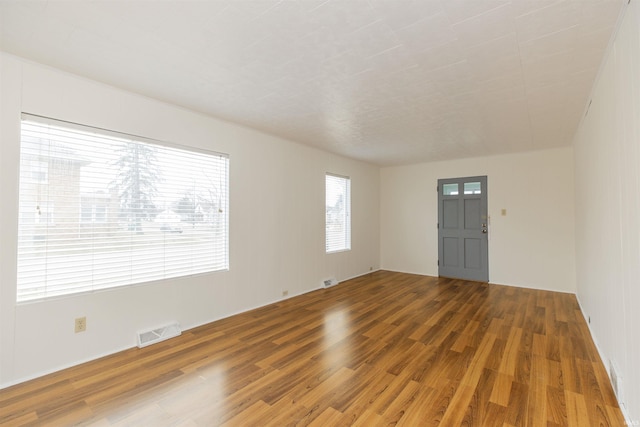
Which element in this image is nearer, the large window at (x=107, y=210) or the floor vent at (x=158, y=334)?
the large window at (x=107, y=210)

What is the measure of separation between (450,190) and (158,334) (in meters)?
5.68

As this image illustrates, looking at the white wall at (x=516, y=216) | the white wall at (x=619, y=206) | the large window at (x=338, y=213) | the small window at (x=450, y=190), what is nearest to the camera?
the white wall at (x=619, y=206)

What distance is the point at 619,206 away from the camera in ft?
6.23

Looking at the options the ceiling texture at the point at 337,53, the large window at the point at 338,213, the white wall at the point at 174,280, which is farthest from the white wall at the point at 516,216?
the ceiling texture at the point at 337,53

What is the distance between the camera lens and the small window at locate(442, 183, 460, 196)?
6.03 m

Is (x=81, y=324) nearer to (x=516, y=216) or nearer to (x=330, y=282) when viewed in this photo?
(x=330, y=282)

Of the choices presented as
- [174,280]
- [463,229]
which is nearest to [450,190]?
[463,229]

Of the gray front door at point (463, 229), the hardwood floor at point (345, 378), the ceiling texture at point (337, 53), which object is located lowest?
the hardwood floor at point (345, 378)

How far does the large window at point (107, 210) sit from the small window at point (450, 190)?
15.3 ft

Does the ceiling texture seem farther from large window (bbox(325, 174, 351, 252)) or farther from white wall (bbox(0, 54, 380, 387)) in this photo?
large window (bbox(325, 174, 351, 252))

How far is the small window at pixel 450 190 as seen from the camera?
237 inches

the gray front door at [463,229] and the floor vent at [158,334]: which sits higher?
the gray front door at [463,229]

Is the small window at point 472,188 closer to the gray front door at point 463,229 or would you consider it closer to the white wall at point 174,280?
the gray front door at point 463,229

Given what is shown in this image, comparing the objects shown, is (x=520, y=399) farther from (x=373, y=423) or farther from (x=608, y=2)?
(x=608, y=2)
